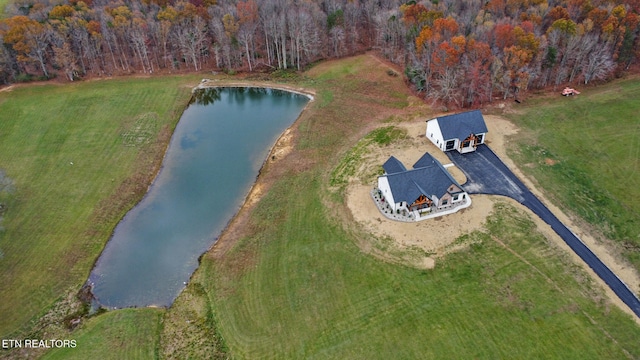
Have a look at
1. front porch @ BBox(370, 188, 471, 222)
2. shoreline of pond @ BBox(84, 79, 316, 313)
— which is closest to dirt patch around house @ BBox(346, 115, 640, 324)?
front porch @ BBox(370, 188, 471, 222)

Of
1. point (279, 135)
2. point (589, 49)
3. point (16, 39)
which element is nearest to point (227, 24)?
point (279, 135)

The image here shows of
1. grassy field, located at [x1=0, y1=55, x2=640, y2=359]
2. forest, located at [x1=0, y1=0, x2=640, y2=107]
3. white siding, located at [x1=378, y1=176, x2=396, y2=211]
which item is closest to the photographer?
grassy field, located at [x1=0, y1=55, x2=640, y2=359]

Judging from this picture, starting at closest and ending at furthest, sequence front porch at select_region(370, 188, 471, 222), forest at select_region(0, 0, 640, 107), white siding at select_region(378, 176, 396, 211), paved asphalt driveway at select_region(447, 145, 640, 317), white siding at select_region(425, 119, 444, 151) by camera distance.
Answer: paved asphalt driveway at select_region(447, 145, 640, 317)
front porch at select_region(370, 188, 471, 222)
white siding at select_region(378, 176, 396, 211)
white siding at select_region(425, 119, 444, 151)
forest at select_region(0, 0, 640, 107)

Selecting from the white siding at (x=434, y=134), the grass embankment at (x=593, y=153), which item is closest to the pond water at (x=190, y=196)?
the white siding at (x=434, y=134)

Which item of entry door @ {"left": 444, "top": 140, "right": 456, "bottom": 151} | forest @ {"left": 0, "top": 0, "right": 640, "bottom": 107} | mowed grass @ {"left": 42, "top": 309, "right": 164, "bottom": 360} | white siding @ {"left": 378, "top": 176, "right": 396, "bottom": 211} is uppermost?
forest @ {"left": 0, "top": 0, "right": 640, "bottom": 107}

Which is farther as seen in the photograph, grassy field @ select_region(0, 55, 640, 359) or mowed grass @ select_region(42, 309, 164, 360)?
mowed grass @ select_region(42, 309, 164, 360)
